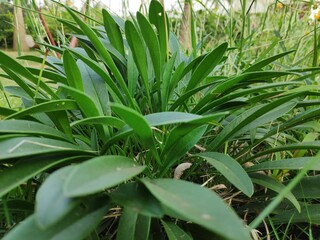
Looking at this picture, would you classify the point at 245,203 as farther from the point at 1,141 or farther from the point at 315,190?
the point at 1,141

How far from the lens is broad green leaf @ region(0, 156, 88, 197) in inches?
15.9

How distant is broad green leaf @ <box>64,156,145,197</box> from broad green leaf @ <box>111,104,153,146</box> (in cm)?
5

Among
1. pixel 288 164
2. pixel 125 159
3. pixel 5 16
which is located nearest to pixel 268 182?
pixel 288 164

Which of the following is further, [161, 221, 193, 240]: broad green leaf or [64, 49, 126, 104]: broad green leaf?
[64, 49, 126, 104]: broad green leaf

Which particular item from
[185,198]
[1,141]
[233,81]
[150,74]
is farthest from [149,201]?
[150,74]

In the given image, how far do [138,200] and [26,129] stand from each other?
21 centimetres

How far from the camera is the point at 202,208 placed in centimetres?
30

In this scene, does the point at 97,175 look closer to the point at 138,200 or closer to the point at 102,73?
the point at 138,200

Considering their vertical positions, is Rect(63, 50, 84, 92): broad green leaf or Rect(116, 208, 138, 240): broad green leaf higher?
Rect(63, 50, 84, 92): broad green leaf

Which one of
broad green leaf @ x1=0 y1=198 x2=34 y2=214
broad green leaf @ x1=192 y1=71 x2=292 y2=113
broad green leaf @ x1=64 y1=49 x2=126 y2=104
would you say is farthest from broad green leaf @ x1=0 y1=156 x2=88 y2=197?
broad green leaf @ x1=192 y1=71 x2=292 y2=113

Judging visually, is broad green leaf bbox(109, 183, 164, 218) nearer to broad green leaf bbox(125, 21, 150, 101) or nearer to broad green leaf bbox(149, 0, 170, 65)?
broad green leaf bbox(125, 21, 150, 101)

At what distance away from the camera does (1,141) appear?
0.45 meters

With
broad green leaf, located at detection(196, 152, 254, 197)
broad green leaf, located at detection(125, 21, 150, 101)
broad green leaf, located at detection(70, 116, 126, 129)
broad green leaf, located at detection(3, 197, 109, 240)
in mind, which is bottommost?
broad green leaf, located at detection(196, 152, 254, 197)

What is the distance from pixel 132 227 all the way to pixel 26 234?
17cm
